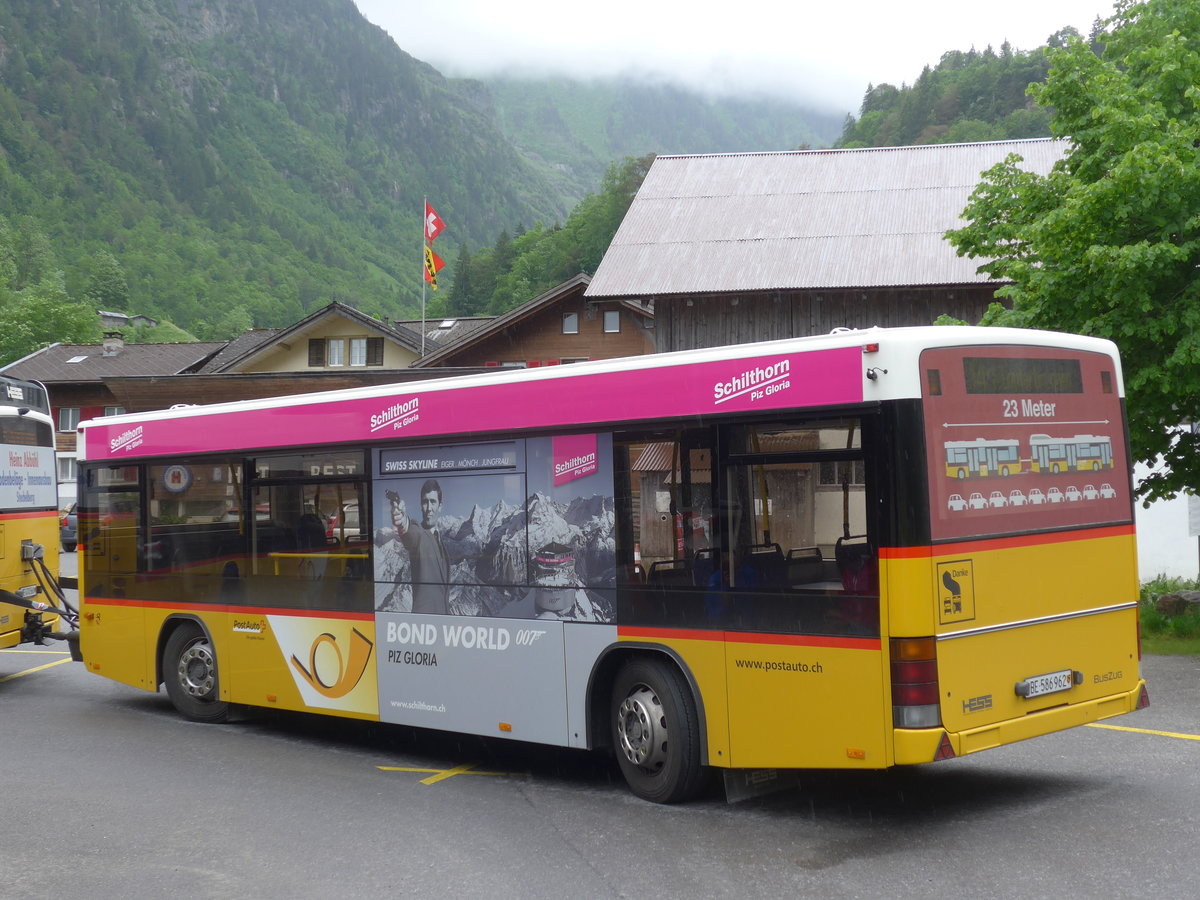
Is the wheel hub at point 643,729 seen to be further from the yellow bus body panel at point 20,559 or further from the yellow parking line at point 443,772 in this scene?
the yellow bus body panel at point 20,559

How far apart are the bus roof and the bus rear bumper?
1838 millimetres

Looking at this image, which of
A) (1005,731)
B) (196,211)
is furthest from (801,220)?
(196,211)

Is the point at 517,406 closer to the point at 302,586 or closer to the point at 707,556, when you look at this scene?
the point at 707,556

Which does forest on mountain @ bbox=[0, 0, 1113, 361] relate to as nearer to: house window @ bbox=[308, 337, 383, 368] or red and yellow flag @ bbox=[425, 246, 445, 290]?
house window @ bbox=[308, 337, 383, 368]

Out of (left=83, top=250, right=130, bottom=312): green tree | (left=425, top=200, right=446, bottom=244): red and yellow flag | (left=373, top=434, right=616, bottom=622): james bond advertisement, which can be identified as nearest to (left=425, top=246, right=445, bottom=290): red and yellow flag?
(left=425, top=200, right=446, bottom=244): red and yellow flag

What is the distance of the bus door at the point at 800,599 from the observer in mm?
6883

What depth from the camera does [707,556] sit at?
7.73 metres

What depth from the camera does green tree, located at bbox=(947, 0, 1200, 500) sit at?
12.9 m

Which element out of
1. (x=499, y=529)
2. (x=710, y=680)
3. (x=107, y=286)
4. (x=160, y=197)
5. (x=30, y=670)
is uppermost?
(x=160, y=197)

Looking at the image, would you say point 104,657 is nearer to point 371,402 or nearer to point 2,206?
point 371,402

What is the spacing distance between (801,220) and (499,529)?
24141 millimetres

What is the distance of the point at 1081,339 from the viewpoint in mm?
7922

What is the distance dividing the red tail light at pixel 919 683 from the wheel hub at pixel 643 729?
179 cm

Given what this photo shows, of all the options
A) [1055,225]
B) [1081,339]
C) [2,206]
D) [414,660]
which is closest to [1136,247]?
[1055,225]
